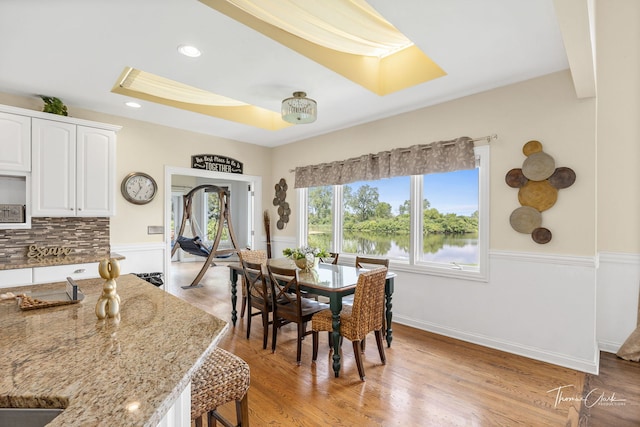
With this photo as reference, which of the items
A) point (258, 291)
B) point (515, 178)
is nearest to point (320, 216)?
point (258, 291)

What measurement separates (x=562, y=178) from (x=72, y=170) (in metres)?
4.83

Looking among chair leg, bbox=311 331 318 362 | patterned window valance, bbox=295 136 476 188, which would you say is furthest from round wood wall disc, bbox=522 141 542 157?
chair leg, bbox=311 331 318 362

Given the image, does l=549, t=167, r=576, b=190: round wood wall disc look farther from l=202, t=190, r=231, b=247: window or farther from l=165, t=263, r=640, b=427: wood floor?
l=202, t=190, r=231, b=247: window

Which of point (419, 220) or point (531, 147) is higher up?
point (531, 147)

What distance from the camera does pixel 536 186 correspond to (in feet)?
9.64

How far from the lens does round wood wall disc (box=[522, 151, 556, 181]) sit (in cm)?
285

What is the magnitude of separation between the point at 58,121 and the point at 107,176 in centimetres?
69

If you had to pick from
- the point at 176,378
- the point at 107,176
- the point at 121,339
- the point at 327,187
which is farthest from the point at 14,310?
the point at 327,187

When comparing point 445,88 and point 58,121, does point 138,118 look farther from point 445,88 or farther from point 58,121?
point 445,88

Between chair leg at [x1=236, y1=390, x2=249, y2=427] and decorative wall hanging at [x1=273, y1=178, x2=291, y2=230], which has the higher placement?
decorative wall hanging at [x1=273, y1=178, x2=291, y2=230]

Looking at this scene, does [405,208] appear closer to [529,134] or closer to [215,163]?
[529,134]

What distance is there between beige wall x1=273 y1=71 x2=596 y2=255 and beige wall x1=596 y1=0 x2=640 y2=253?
732mm

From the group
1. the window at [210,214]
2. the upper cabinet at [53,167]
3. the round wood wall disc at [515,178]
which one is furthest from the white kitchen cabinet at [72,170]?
the window at [210,214]

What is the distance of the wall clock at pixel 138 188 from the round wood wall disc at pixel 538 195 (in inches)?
171
